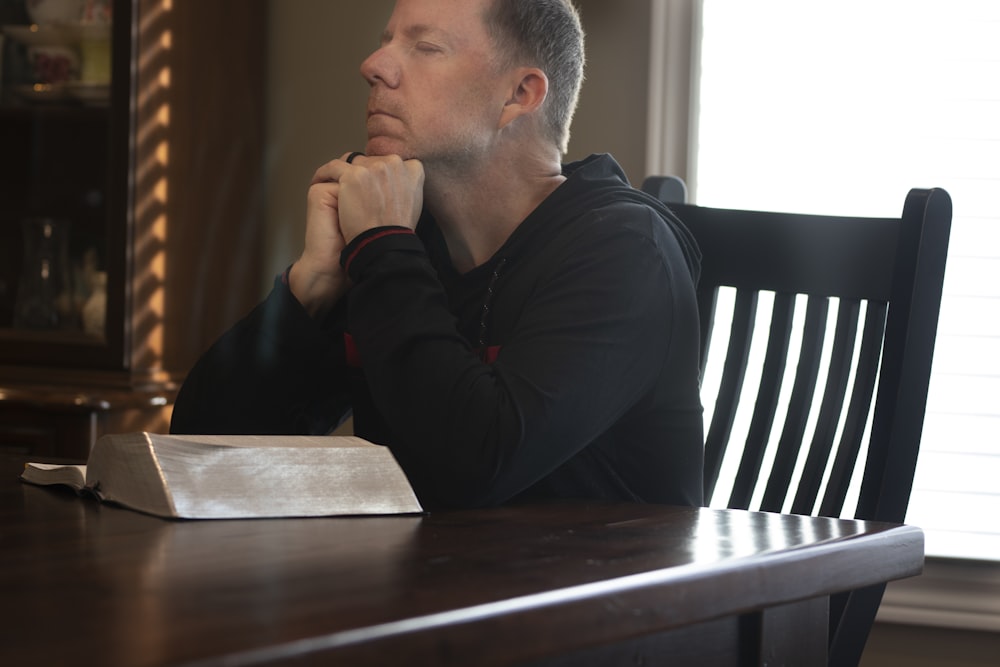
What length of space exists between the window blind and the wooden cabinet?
1004 millimetres

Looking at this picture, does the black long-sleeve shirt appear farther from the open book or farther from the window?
the window

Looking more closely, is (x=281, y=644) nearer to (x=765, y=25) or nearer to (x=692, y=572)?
(x=692, y=572)

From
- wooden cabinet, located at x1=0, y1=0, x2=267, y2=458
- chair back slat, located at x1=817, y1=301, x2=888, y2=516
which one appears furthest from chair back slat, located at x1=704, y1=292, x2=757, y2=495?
wooden cabinet, located at x1=0, y1=0, x2=267, y2=458

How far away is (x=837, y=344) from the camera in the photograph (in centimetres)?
124

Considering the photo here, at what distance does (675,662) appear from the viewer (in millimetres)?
684

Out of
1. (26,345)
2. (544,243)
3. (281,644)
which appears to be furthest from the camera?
(26,345)

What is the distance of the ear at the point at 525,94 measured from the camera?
139 cm

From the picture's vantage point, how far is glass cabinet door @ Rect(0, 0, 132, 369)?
2447 millimetres

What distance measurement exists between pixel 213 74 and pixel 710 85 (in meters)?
1.04

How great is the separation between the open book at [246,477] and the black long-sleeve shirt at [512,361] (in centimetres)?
12

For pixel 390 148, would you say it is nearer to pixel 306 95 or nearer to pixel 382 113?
pixel 382 113

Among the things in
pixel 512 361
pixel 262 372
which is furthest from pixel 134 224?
pixel 512 361

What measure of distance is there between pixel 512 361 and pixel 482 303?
25 centimetres

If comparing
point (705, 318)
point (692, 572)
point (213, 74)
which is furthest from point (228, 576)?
point (213, 74)
